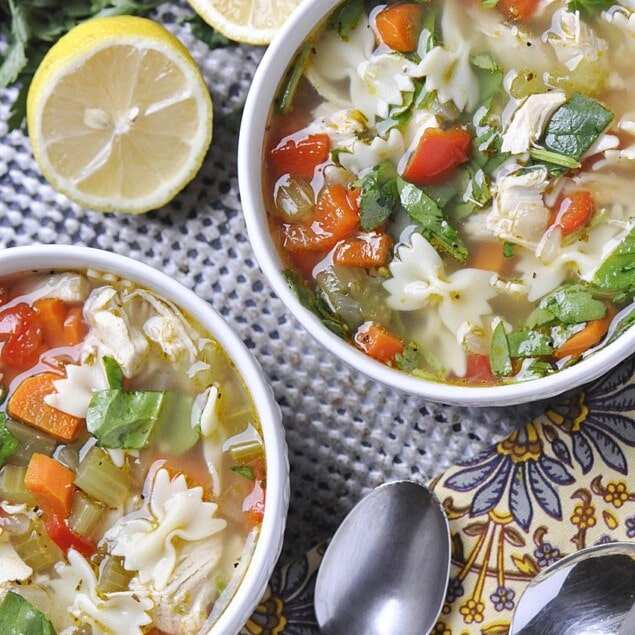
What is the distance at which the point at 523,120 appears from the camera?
2756 millimetres

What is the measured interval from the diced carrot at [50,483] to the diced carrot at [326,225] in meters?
0.84

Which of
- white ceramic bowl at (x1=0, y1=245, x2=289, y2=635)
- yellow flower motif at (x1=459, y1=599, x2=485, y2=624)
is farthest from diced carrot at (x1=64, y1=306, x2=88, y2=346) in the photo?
yellow flower motif at (x1=459, y1=599, x2=485, y2=624)

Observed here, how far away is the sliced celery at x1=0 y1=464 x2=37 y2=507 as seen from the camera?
291 centimetres

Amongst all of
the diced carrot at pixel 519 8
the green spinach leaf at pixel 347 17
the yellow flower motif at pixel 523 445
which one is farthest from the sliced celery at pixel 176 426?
the diced carrot at pixel 519 8

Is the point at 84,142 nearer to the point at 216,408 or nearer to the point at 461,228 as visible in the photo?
the point at 216,408

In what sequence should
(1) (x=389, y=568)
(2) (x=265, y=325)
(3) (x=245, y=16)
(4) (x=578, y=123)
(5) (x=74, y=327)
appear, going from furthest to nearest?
(2) (x=265, y=325) → (3) (x=245, y=16) → (1) (x=389, y=568) → (5) (x=74, y=327) → (4) (x=578, y=123)

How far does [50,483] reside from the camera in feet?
9.45

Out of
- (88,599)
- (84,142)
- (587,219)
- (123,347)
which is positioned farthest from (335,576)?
(84,142)

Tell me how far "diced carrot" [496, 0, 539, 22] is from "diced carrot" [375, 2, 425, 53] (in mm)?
214

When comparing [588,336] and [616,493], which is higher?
[588,336]

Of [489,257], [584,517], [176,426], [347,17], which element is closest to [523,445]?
[584,517]

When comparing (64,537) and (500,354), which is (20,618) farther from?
(500,354)

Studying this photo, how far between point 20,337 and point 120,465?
0.43 m

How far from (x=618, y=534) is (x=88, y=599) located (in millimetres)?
1494
